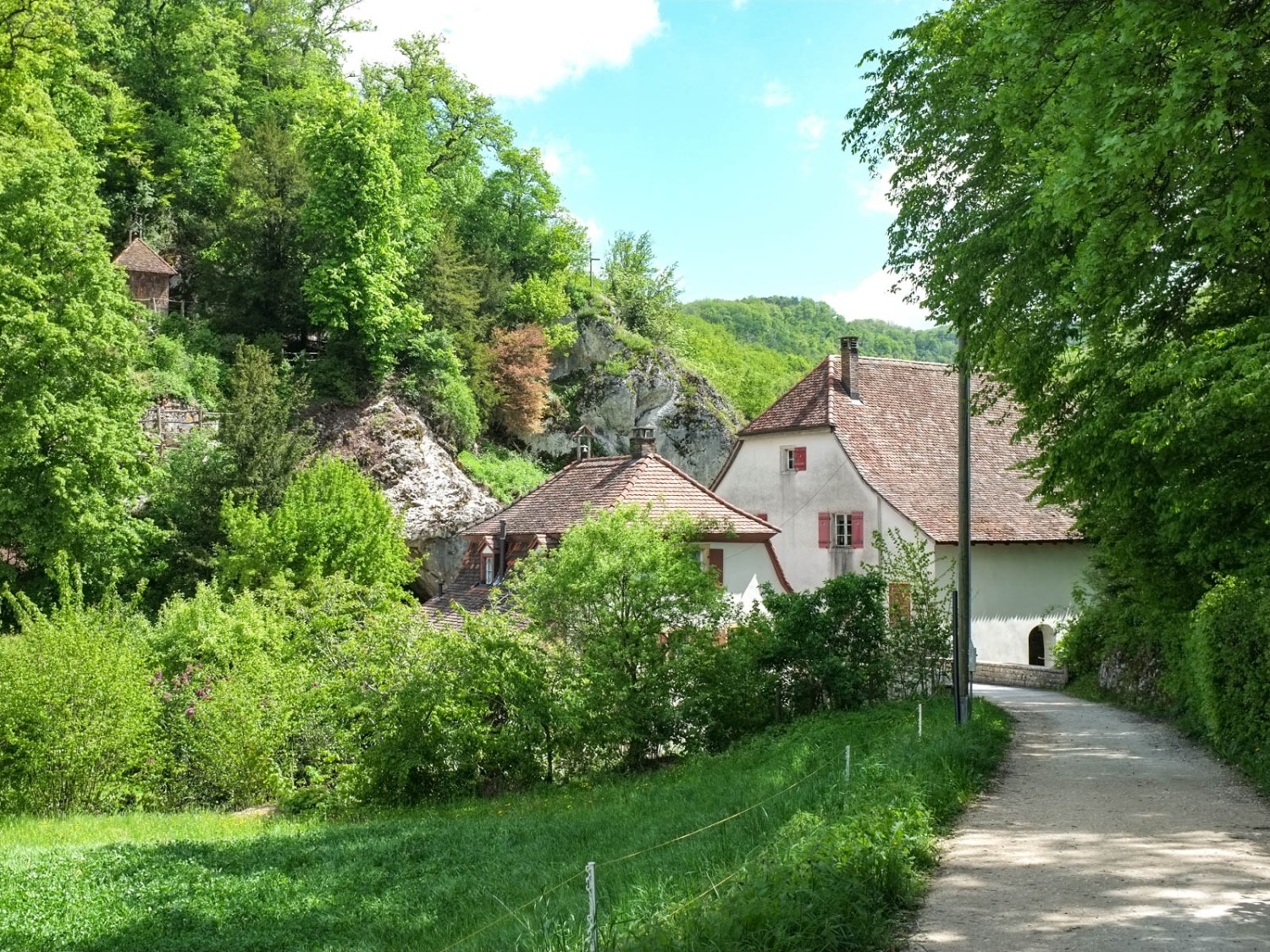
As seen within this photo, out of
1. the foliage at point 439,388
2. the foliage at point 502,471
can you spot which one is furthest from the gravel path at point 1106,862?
the foliage at point 439,388

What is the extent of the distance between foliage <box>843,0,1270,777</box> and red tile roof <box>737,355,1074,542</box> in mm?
13784

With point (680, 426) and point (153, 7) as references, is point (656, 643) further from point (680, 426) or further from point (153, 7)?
point (153, 7)

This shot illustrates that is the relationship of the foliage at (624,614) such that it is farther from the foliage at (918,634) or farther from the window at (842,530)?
the window at (842,530)

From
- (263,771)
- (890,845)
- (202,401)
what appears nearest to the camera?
(890,845)

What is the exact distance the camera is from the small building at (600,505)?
3092 cm

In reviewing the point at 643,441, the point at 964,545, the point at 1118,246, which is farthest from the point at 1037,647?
the point at 1118,246

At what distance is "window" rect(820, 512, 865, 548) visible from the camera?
125ft

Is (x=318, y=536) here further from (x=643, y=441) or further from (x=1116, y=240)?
(x=1116, y=240)

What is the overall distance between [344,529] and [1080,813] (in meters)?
24.2

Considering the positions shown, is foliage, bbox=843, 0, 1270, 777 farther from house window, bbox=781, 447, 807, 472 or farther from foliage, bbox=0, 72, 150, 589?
foliage, bbox=0, 72, 150, 589

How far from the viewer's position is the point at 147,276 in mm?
44281

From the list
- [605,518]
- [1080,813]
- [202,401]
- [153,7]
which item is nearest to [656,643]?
[605,518]

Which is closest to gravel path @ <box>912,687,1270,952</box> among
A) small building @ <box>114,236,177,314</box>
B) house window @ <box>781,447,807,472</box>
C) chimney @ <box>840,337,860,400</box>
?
house window @ <box>781,447,807,472</box>

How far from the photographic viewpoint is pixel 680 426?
49.5m
